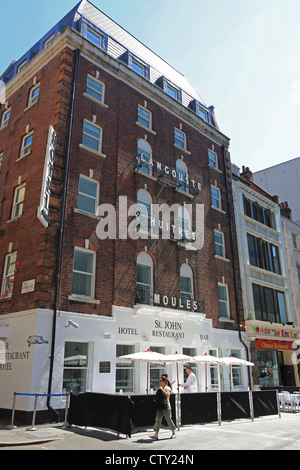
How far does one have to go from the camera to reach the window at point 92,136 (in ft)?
64.2

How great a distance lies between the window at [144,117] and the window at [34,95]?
5984 mm

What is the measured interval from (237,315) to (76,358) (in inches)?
502

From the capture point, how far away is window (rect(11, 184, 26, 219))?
18.9 meters

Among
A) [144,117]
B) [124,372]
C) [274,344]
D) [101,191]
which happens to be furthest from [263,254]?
[124,372]

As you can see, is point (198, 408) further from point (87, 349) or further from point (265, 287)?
point (265, 287)

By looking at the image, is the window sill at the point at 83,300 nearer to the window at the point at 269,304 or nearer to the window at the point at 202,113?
the window at the point at 269,304

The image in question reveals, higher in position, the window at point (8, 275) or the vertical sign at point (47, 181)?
the vertical sign at point (47, 181)

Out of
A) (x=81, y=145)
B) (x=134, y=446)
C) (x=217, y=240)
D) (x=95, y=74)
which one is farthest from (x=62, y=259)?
(x=217, y=240)

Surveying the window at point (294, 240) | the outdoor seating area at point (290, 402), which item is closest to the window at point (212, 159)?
the window at point (294, 240)

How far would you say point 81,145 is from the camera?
18734 mm

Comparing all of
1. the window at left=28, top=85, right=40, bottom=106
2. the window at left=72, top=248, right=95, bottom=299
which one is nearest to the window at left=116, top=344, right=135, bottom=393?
the window at left=72, top=248, right=95, bottom=299

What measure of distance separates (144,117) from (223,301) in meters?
12.8

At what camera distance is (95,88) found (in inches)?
824
